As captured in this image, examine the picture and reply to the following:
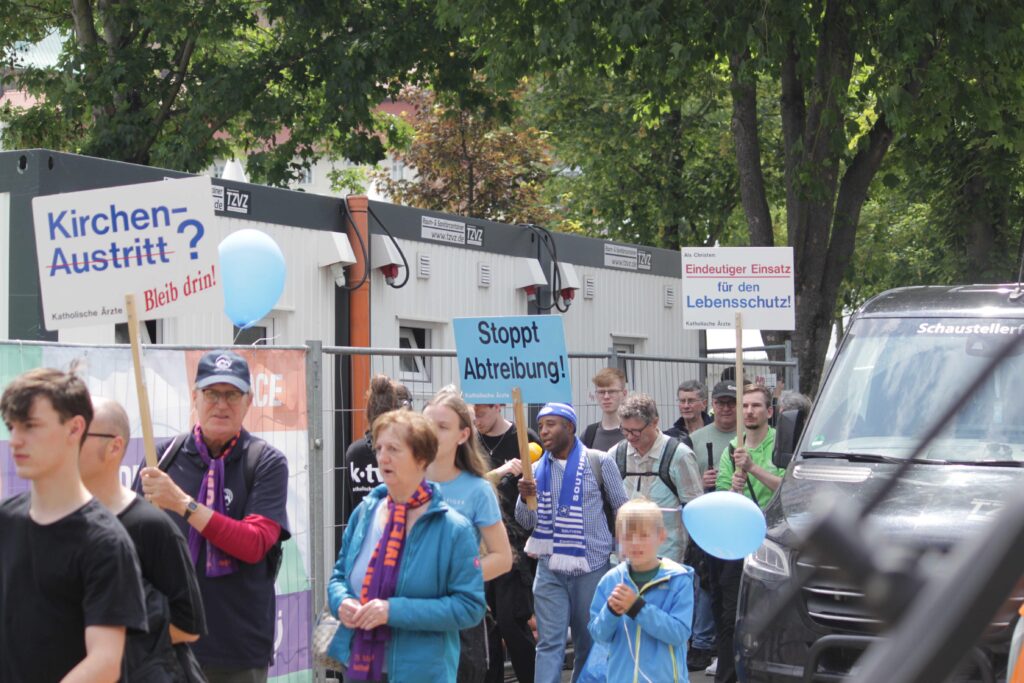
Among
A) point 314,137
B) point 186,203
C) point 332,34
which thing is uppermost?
point 332,34

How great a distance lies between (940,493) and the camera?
22.3 ft

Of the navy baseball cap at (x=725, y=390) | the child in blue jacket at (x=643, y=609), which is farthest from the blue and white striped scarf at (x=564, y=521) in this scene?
the navy baseball cap at (x=725, y=390)

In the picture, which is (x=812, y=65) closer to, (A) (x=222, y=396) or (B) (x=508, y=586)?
(B) (x=508, y=586)

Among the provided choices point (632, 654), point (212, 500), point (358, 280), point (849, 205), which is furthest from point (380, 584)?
point (849, 205)

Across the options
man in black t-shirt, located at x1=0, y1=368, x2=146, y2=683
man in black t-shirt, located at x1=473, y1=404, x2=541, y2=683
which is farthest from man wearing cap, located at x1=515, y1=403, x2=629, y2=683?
man in black t-shirt, located at x1=0, y1=368, x2=146, y2=683

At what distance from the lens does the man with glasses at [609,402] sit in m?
9.89

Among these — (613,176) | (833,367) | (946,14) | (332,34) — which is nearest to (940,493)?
(833,367)

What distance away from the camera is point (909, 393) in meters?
7.85

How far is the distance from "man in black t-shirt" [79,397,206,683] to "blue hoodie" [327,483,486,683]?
4.02 feet

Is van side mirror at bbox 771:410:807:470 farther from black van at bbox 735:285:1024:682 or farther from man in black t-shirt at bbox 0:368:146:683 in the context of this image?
man in black t-shirt at bbox 0:368:146:683

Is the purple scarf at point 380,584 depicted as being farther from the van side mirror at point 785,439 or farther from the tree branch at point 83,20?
the tree branch at point 83,20

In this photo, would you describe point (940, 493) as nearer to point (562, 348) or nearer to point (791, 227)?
point (562, 348)

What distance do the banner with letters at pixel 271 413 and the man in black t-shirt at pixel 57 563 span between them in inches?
132

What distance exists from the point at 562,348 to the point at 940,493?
2.21 meters
